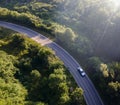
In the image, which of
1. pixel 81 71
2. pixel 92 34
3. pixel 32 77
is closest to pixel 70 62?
pixel 81 71

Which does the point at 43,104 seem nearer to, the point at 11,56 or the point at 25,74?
the point at 25,74

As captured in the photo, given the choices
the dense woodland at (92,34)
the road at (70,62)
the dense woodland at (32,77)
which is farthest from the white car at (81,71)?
the dense woodland at (32,77)

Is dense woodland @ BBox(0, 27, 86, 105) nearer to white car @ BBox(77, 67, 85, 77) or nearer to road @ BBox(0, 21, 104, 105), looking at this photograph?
road @ BBox(0, 21, 104, 105)

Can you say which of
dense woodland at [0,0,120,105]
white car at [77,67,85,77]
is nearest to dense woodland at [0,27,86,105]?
white car at [77,67,85,77]

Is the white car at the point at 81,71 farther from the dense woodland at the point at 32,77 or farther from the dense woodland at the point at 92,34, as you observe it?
the dense woodland at the point at 32,77

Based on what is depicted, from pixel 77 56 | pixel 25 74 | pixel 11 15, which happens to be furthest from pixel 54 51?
pixel 11 15

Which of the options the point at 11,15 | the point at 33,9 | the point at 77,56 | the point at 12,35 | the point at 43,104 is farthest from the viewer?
the point at 33,9
